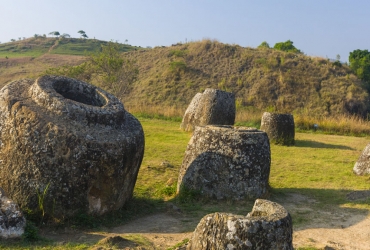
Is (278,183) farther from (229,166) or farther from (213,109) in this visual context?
A: (213,109)

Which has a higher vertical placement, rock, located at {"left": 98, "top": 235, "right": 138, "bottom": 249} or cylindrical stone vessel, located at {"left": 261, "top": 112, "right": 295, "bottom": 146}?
cylindrical stone vessel, located at {"left": 261, "top": 112, "right": 295, "bottom": 146}

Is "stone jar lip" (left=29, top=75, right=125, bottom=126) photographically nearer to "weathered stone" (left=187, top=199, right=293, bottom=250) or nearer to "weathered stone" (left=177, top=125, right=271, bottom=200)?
"weathered stone" (left=177, top=125, right=271, bottom=200)

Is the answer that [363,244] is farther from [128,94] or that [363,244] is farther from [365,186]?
[128,94]

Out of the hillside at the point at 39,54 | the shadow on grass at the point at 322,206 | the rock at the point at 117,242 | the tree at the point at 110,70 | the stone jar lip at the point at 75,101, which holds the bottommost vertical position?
the rock at the point at 117,242

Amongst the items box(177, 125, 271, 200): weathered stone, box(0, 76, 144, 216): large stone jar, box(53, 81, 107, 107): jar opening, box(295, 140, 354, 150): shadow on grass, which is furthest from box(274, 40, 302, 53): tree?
box(0, 76, 144, 216): large stone jar

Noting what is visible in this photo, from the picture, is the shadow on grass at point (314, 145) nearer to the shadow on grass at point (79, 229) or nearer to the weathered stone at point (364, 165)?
the weathered stone at point (364, 165)

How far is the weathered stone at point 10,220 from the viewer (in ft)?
18.2

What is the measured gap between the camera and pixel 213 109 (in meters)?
17.4

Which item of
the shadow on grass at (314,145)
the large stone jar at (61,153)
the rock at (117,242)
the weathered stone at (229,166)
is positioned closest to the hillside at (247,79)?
the shadow on grass at (314,145)

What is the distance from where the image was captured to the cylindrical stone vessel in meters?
16.3

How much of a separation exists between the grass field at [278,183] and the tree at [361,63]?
30212mm

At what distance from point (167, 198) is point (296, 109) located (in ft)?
101

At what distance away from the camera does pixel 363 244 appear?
632 centimetres

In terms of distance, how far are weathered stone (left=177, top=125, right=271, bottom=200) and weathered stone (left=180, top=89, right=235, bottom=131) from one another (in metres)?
9.08
